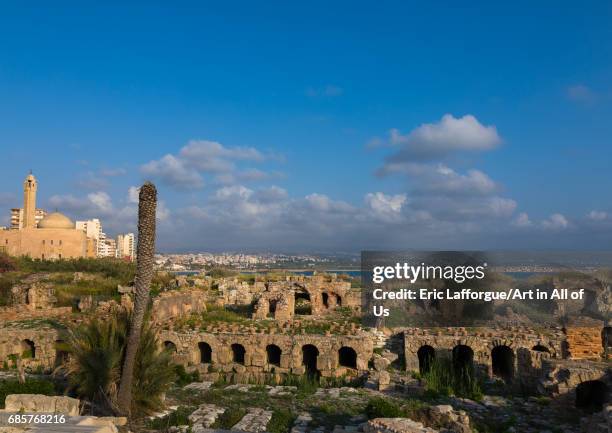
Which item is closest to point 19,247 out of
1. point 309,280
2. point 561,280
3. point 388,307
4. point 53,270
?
point 53,270

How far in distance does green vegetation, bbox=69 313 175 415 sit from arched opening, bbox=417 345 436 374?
11.0 m

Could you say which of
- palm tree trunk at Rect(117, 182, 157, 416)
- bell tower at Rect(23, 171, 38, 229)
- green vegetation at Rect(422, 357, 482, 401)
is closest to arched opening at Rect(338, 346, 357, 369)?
green vegetation at Rect(422, 357, 482, 401)

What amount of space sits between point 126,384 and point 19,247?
164 ft

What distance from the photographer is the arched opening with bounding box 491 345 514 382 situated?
57.4 feet

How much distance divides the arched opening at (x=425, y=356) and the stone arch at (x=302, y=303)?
8893mm

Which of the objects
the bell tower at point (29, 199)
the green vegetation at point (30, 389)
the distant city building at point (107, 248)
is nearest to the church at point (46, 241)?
the bell tower at point (29, 199)

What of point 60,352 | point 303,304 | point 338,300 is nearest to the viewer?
point 60,352

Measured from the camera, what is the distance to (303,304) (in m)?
31.0

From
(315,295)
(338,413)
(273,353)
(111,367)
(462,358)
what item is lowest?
(273,353)

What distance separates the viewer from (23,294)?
2677 cm

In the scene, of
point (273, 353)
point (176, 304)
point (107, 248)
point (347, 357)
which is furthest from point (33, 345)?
point (107, 248)

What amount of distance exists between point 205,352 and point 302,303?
40.2 feet

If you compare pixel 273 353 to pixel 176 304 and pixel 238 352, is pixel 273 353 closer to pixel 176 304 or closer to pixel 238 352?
pixel 238 352

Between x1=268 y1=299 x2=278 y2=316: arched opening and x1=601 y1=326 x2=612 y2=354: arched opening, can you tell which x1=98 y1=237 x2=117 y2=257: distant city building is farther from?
x1=601 y1=326 x2=612 y2=354: arched opening
